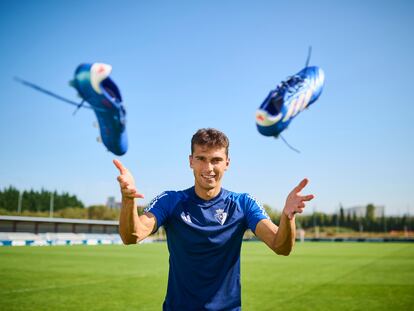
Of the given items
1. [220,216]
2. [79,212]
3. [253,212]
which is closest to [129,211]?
[220,216]

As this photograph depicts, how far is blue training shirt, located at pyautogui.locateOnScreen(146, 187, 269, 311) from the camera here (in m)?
2.95

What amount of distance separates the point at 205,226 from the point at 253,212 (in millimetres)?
476

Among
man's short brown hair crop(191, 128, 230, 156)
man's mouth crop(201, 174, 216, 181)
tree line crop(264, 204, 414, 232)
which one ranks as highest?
man's short brown hair crop(191, 128, 230, 156)

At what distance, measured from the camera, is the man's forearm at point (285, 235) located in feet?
9.25

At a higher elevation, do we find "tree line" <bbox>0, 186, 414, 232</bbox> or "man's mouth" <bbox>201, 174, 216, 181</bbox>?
"man's mouth" <bbox>201, 174, 216, 181</bbox>

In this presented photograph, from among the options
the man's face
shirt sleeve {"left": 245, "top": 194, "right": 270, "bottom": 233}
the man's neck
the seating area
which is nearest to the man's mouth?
the man's face

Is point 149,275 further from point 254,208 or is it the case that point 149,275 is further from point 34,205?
point 34,205

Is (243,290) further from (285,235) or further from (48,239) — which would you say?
(48,239)

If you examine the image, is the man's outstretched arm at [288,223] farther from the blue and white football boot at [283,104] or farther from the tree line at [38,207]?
the tree line at [38,207]

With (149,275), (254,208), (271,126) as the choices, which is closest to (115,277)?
(149,275)

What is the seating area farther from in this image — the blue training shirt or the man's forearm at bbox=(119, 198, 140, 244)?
the man's forearm at bbox=(119, 198, 140, 244)

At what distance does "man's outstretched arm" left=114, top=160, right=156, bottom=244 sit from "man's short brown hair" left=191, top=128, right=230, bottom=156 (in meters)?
0.62

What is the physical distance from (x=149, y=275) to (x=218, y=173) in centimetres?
1349

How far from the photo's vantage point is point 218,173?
123 inches
